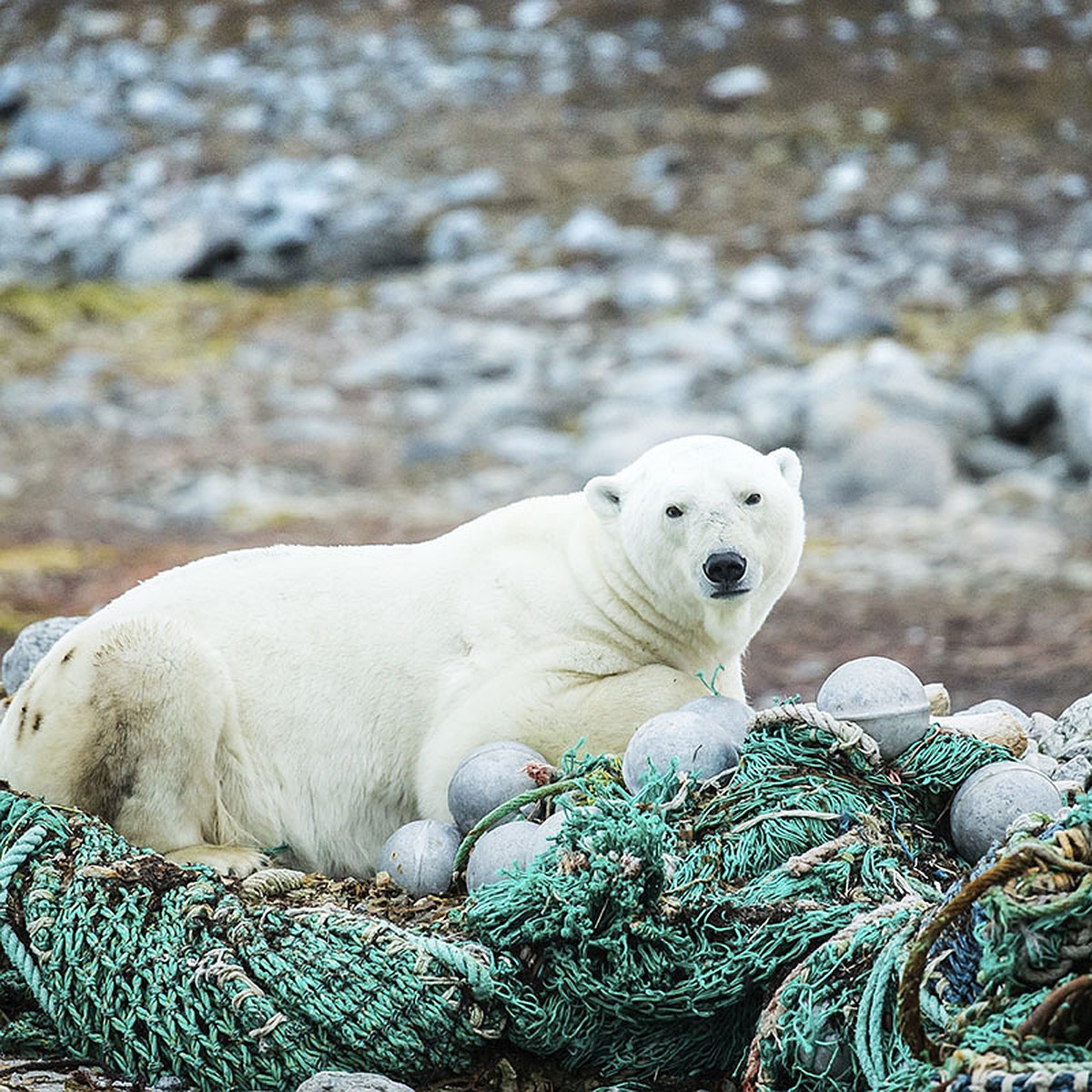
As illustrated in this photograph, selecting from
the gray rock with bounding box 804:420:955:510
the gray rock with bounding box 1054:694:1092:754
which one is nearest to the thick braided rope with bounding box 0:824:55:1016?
the gray rock with bounding box 1054:694:1092:754

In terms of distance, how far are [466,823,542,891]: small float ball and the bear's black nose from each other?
65 centimetres

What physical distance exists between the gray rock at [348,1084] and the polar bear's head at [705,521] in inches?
48.9

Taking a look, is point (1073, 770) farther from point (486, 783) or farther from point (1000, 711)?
point (486, 783)

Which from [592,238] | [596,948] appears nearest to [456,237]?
[592,238]

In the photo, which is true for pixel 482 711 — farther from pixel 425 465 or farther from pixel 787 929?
pixel 425 465

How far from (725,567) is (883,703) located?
0.45 meters

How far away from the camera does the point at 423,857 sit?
3135mm

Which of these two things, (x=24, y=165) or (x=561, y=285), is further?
(x=24, y=165)

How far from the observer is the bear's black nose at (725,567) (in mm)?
3223

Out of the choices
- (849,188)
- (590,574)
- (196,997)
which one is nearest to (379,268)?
(849,188)

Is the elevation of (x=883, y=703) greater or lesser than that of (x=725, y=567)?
lesser

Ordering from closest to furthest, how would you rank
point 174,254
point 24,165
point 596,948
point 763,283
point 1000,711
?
point 596,948
point 1000,711
point 763,283
point 174,254
point 24,165

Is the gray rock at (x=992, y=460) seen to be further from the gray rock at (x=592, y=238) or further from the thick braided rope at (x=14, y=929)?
the thick braided rope at (x=14, y=929)

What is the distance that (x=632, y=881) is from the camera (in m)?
2.52
